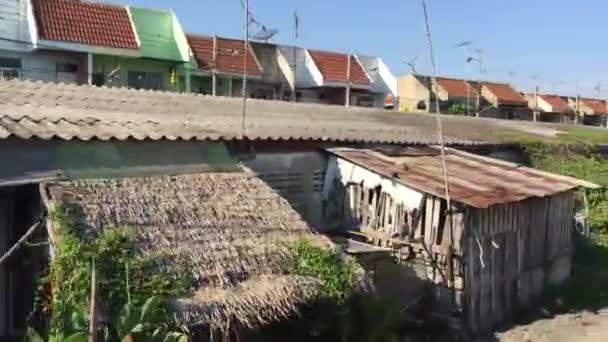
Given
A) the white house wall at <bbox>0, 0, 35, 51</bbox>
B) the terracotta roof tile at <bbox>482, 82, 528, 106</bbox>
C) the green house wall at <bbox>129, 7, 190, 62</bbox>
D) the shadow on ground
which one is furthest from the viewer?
the terracotta roof tile at <bbox>482, 82, 528, 106</bbox>

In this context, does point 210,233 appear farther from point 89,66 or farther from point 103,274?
point 89,66

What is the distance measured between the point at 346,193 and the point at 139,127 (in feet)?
12.8

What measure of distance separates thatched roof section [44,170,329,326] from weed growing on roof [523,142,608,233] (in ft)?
40.2

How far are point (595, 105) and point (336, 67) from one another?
32.2 m

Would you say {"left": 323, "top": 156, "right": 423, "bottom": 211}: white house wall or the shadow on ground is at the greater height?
{"left": 323, "top": 156, "right": 423, "bottom": 211}: white house wall

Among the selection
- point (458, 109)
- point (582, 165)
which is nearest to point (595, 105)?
point (458, 109)

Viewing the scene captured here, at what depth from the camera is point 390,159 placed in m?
12.2

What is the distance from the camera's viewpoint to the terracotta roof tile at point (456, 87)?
46.7 meters

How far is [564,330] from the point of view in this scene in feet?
37.6

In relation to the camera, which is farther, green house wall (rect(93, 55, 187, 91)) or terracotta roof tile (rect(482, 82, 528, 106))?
terracotta roof tile (rect(482, 82, 528, 106))

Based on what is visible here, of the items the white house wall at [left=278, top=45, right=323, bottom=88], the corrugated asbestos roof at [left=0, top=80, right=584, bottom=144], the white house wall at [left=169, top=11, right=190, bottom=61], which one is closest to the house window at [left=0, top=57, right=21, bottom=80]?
the white house wall at [left=169, top=11, right=190, bottom=61]

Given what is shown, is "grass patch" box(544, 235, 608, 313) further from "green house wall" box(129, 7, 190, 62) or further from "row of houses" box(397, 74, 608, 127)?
"row of houses" box(397, 74, 608, 127)

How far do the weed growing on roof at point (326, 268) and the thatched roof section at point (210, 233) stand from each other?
165 millimetres

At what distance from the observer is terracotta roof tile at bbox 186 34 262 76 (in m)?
32.3
